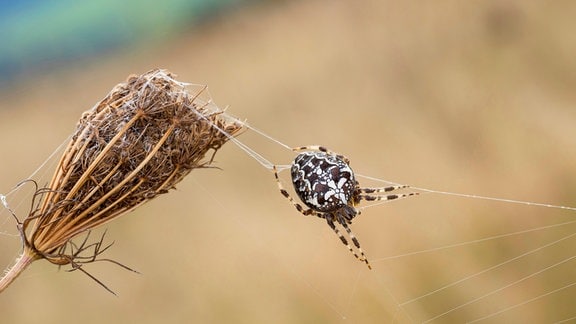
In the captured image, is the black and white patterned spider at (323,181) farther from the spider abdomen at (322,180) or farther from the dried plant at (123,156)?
the dried plant at (123,156)

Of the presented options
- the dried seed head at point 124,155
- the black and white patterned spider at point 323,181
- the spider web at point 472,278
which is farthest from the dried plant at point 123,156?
the spider web at point 472,278

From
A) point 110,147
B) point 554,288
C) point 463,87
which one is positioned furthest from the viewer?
point 463,87

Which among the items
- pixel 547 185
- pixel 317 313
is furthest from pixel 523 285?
pixel 317 313

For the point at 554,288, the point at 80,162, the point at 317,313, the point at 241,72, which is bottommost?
the point at 80,162

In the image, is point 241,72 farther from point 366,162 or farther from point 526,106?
point 526,106

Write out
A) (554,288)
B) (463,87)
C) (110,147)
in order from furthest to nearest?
(463,87) → (554,288) → (110,147)

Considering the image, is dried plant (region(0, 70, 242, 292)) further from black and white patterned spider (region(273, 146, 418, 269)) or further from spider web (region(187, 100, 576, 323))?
spider web (region(187, 100, 576, 323))

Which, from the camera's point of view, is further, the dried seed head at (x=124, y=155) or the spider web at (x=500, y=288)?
the spider web at (x=500, y=288)
